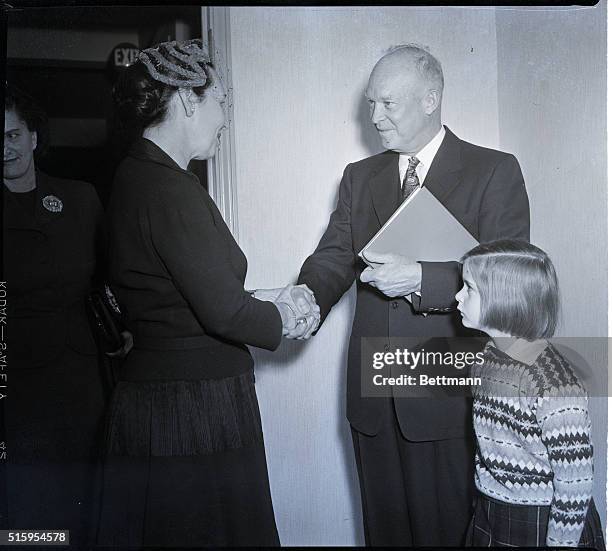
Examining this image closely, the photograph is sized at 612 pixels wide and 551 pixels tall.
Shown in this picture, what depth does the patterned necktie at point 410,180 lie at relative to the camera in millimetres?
1559

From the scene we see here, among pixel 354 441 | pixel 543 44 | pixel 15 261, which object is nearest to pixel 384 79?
pixel 543 44

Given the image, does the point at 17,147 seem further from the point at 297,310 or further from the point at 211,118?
the point at 297,310

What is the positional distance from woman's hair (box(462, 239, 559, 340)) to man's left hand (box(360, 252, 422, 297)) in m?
0.11

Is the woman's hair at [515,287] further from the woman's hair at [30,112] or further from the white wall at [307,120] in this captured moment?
the woman's hair at [30,112]

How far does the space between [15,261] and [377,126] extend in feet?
2.78

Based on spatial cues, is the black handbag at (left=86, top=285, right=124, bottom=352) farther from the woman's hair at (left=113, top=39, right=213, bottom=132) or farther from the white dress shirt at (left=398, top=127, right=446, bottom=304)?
the white dress shirt at (left=398, top=127, right=446, bottom=304)

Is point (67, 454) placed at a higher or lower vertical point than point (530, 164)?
lower

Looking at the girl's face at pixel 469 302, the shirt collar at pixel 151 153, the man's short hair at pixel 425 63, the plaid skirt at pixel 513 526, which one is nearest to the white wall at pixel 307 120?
the man's short hair at pixel 425 63

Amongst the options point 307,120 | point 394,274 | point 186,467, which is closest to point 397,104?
point 307,120

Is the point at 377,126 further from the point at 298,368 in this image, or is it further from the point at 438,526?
the point at 438,526

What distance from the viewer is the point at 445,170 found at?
1548 millimetres

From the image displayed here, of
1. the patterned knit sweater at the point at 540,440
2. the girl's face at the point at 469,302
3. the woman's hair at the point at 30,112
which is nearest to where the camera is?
the patterned knit sweater at the point at 540,440

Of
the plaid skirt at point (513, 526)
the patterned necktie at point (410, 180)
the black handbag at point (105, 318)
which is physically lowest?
the plaid skirt at point (513, 526)

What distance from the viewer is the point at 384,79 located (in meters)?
1.56
